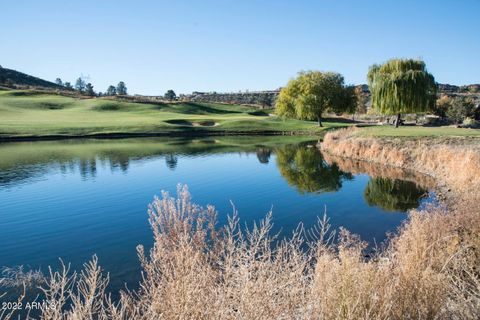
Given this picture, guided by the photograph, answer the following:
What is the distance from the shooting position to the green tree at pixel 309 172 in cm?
2436

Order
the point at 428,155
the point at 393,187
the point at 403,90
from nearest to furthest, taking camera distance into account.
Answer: the point at 393,187 → the point at 428,155 → the point at 403,90

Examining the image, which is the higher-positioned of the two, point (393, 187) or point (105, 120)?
point (105, 120)

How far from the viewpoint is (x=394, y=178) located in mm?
25766

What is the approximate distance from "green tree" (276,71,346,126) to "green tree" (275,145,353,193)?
71.0 ft

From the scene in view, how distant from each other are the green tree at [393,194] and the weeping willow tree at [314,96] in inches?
1518

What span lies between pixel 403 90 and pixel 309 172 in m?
19.7

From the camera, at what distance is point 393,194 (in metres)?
21.8

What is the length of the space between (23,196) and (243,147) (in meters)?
29.9

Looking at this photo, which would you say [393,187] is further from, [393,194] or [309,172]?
[309,172]

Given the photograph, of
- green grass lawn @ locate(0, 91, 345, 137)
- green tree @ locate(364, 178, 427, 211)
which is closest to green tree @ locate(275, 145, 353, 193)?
green tree @ locate(364, 178, 427, 211)

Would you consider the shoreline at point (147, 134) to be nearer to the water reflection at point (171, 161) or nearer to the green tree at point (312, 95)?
the green tree at point (312, 95)

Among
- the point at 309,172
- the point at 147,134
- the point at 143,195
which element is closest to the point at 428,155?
the point at 309,172

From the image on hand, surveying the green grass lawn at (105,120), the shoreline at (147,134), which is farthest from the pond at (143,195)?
the green grass lawn at (105,120)

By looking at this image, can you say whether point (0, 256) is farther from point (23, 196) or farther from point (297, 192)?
point (297, 192)
